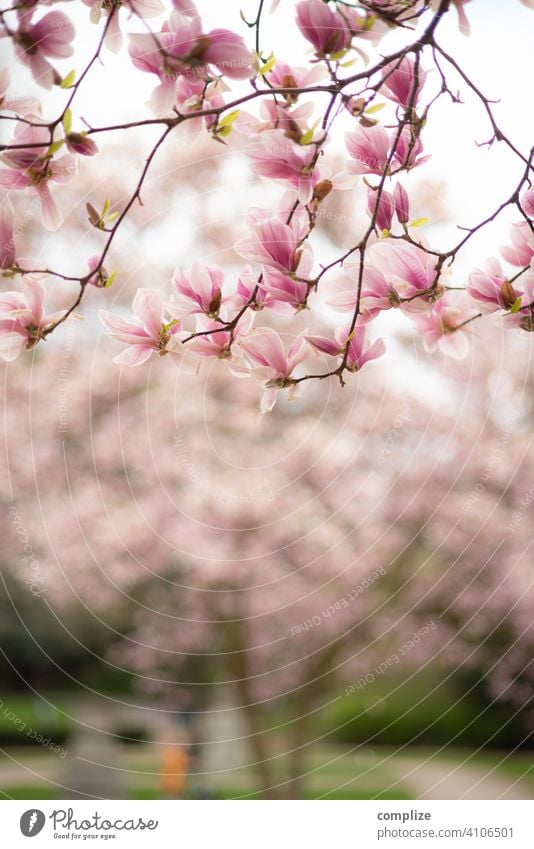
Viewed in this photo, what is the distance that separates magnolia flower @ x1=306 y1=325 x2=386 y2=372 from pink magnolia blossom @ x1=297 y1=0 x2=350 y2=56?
0.53 feet

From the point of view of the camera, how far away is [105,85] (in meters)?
1.16

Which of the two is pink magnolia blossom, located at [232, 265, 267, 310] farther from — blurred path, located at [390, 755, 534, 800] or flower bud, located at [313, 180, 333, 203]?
blurred path, located at [390, 755, 534, 800]

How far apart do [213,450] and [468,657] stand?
42.3 inches

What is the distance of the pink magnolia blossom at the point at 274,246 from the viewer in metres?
0.43

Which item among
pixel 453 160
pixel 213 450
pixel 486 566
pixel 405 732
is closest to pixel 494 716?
pixel 405 732

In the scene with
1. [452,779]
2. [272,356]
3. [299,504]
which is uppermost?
[299,504]

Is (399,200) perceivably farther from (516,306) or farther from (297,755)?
(297,755)

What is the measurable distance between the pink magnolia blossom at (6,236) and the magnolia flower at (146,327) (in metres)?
0.06

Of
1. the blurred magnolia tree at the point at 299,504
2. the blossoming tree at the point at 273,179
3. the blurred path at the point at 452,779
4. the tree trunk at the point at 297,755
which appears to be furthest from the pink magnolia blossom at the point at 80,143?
the blurred path at the point at 452,779

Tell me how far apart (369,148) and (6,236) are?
0.77ft

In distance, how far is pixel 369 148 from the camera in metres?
0.48

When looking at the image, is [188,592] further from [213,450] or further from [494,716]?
[494,716]

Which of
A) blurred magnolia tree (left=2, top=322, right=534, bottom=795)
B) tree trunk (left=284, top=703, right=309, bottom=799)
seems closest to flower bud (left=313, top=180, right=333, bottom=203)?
blurred magnolia tree (left=2, top=322, right=534, bottom=795)

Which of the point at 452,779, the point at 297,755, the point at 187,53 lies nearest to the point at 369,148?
the point at 187,53
